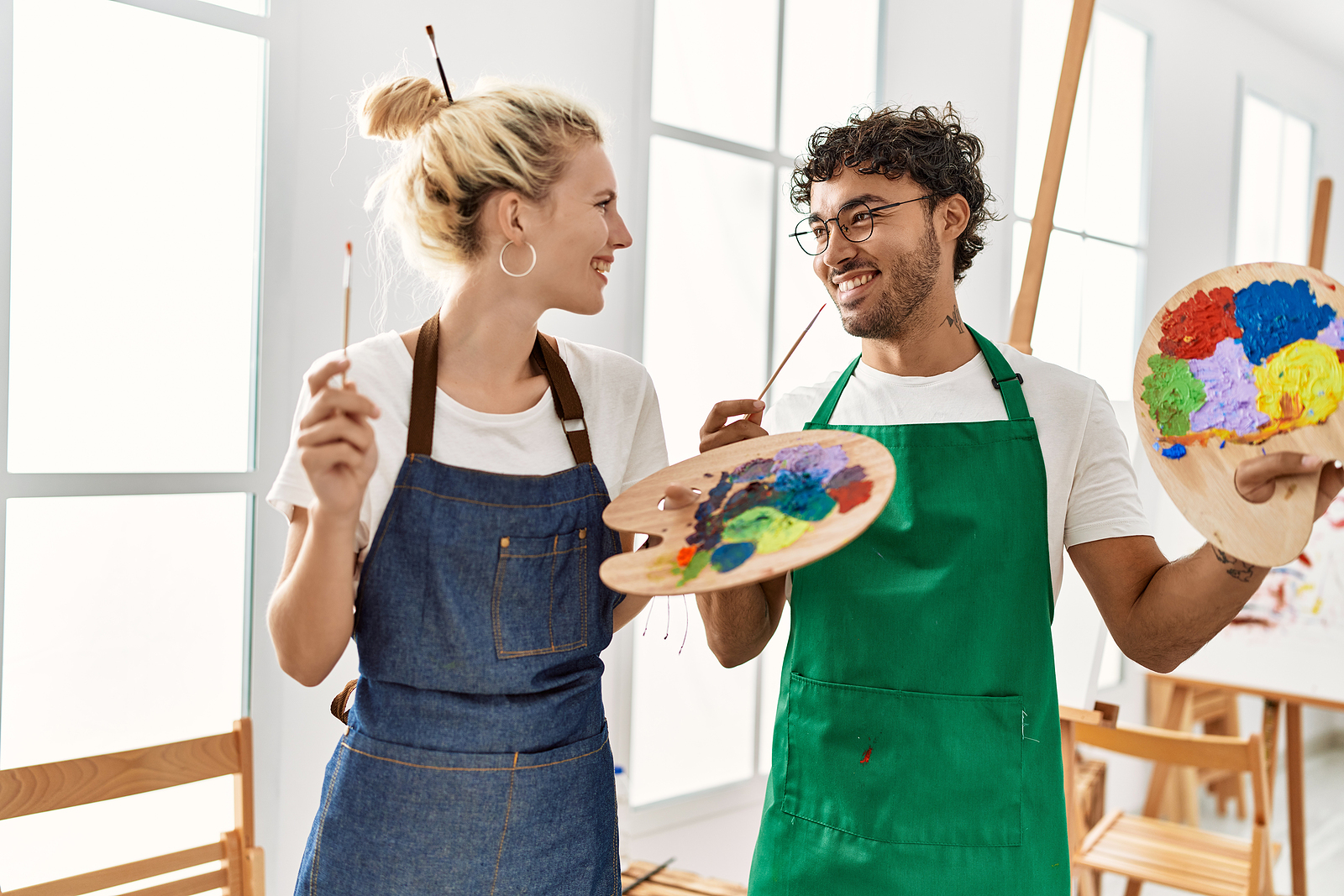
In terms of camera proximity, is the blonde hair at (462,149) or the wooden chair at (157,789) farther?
the wooden chair at (157,789)

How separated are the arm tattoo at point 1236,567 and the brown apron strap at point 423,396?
104cm

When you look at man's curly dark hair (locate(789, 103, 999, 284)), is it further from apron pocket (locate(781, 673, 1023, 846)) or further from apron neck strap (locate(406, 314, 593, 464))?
apron pocket (locate(781, 673, 1023, 846))

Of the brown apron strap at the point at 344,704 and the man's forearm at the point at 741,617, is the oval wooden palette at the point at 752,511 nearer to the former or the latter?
the man's forearm at the point at 741,617

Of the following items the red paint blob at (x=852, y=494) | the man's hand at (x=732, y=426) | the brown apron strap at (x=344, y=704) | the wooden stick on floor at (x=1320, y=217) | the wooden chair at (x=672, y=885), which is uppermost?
the wooden stick on floor at (x=1320, y=217)

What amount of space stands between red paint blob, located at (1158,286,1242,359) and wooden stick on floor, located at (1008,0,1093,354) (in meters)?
0.86

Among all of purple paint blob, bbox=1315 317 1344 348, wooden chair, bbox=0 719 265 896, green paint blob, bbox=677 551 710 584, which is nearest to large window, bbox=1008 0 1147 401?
purple paint blob, bbox=1315 317 1344 348

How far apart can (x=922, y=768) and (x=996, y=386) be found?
59cm

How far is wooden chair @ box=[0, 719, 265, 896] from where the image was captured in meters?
1.60

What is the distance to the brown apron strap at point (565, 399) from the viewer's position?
1.35 meters

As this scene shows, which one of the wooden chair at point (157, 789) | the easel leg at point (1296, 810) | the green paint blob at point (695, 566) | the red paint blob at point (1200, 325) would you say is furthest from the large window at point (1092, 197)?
the wooden chair at point (157, 789)

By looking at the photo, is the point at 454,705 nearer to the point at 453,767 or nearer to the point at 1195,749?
the point at 453,767

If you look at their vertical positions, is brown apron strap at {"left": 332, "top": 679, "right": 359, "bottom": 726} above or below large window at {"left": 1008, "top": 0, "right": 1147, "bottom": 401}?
below

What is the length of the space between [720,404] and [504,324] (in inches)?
13.7

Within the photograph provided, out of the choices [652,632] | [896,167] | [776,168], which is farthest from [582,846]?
[776,168]
